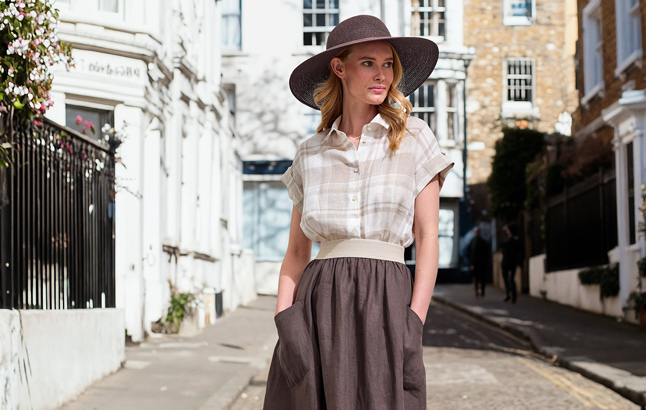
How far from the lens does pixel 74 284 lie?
7.74m

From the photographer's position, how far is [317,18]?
27.0 m

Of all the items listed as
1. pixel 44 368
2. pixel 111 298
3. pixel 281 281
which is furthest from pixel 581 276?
pixel 281 281

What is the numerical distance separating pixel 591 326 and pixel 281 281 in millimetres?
11499

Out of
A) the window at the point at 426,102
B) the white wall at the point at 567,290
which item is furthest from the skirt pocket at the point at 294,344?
the window at the point at 426,102

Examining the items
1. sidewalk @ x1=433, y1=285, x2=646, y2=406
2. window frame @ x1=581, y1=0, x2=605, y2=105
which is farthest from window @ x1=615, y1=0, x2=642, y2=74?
sidewalk @ x1=433, y1=285, x2=646, y2=406

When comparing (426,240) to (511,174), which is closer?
(426,240)

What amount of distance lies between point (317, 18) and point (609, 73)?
1123 centimetres

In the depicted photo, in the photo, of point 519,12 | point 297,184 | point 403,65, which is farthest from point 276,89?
point 297,184

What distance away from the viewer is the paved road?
7094 millimetres

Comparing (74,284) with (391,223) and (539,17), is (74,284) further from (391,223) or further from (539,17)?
(539,17)

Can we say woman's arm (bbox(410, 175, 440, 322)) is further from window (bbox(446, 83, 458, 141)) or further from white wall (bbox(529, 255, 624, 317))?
window (bbox(446, 83, 458, 141))

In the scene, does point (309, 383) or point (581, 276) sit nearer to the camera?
point (309, 383)

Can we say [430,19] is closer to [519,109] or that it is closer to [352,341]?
[519,109]

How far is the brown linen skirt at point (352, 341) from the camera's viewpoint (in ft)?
8.71
